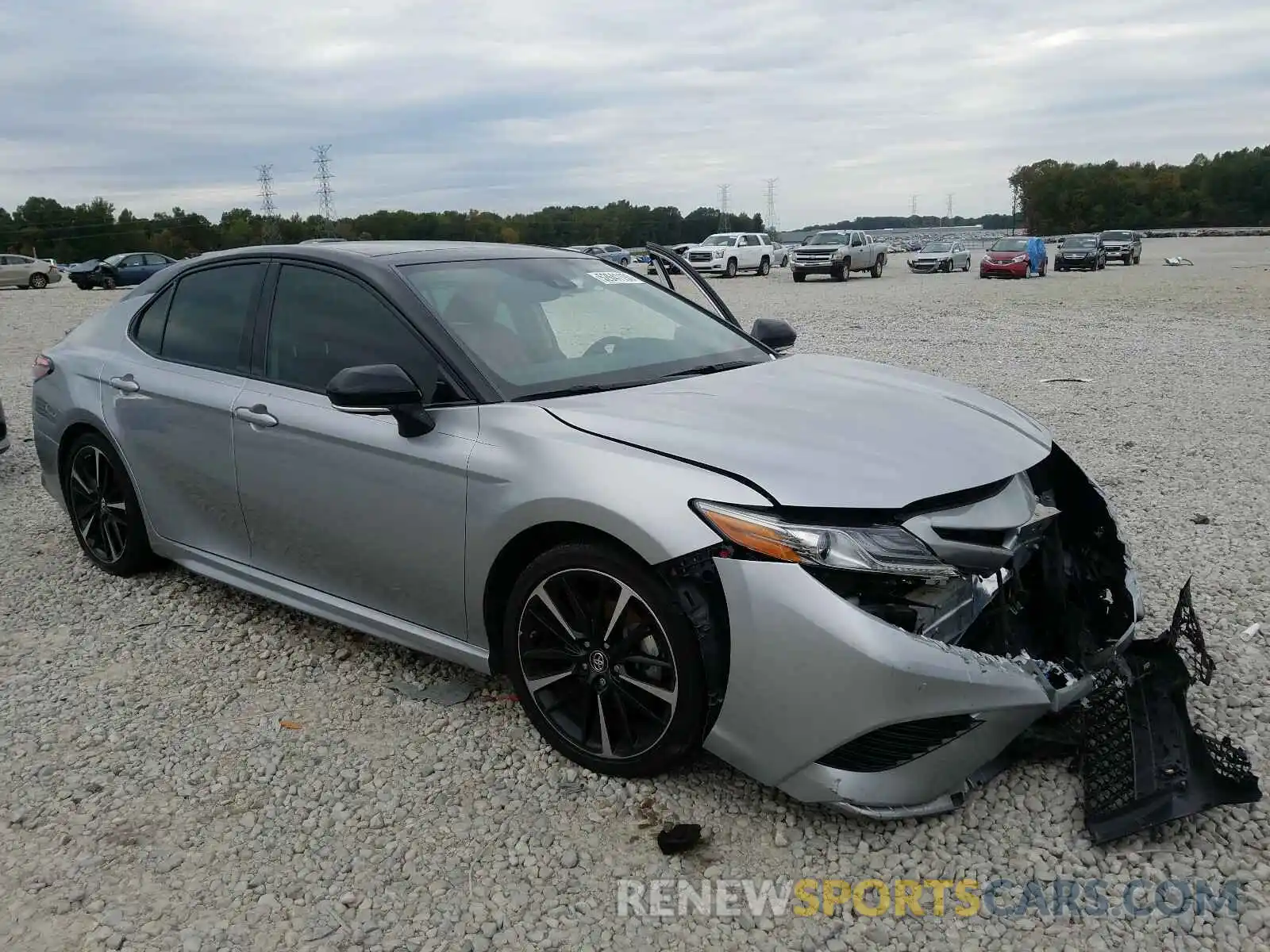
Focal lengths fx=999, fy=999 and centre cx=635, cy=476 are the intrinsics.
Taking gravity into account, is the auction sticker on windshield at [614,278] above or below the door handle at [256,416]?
above

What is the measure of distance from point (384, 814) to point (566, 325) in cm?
184

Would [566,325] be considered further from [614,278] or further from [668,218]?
[668,218]

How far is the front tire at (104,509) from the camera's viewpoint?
457 centimetres

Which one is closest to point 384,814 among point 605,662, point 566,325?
point 605,662

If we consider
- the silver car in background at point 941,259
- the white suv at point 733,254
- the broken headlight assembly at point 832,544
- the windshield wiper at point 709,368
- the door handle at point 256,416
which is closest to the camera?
the broken headlight assembly at point 832,544

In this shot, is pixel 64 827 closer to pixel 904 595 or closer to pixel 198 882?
pixel 198 882

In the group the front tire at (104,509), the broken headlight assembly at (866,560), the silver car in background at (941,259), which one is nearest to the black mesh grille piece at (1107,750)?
the broken headlight assembly at (866,560)

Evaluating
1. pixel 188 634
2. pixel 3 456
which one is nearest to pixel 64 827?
pixel 188 634

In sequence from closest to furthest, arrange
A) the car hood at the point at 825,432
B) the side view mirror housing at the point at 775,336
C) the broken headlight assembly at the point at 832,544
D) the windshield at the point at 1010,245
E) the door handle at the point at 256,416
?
the broken headlight assembly at the point at 832,544
the car hood at the point at 825,432
the door handle at the point at 256,416
the side view mirror housing at the point at 775,336
the windshield at the point at 1010,245

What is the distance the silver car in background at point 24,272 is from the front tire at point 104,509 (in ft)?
127

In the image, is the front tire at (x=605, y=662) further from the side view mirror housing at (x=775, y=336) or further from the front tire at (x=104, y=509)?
the front tire at (x=104, y=509)

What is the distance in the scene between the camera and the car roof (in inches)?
149

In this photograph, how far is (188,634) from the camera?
4242 millimetres

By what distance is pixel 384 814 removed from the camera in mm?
2941
